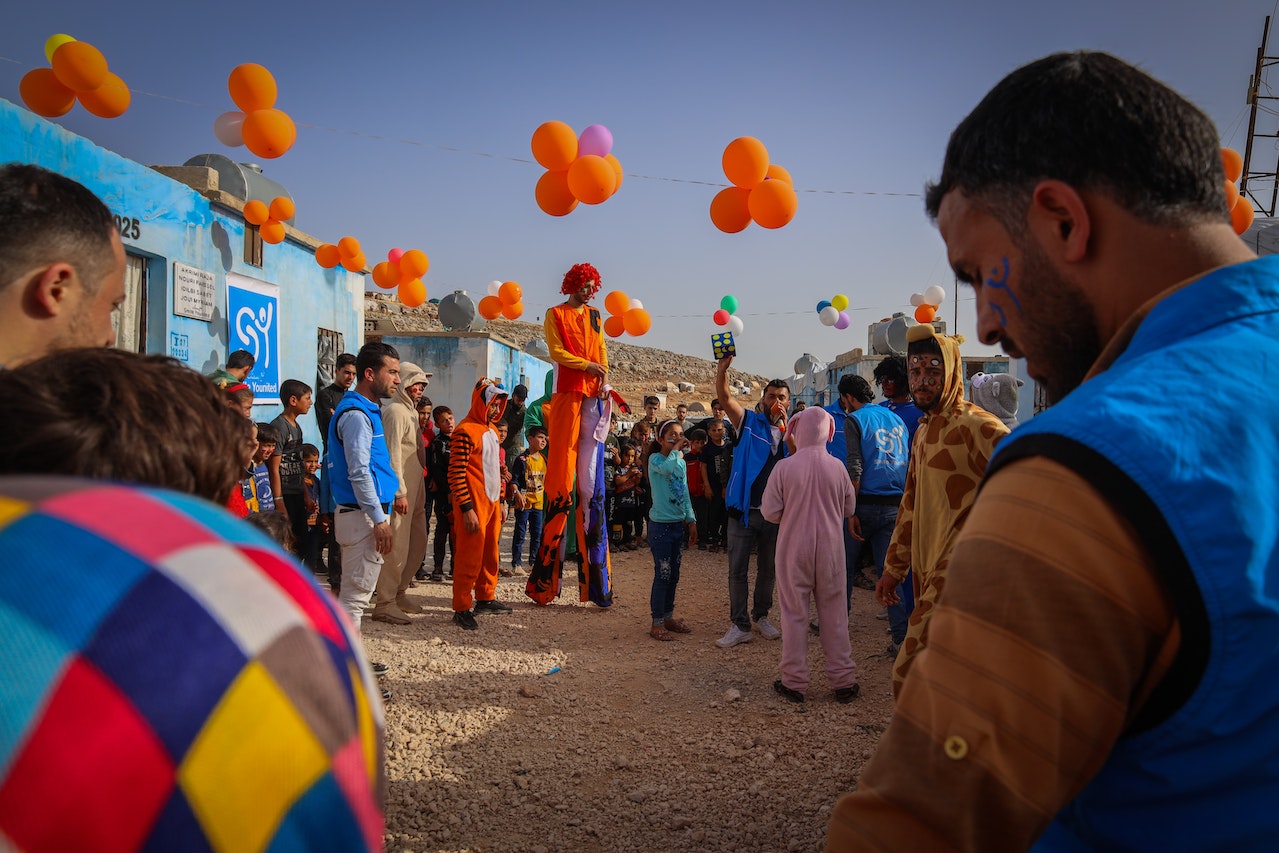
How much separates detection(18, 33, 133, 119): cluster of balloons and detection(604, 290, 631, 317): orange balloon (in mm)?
6135

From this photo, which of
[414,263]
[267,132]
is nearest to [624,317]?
[414,263]

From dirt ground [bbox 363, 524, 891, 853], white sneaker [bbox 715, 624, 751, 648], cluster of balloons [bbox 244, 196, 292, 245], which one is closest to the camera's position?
dirt ground [bbox 363, 524, 891, 853]

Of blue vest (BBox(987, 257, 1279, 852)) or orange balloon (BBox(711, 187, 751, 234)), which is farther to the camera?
orange balloon (BBox(711, 187, 751, 234))

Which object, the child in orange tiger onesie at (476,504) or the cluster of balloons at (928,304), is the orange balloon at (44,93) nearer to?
the child in orange tiger onesie at (476,504)

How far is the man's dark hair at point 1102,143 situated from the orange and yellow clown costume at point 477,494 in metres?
5.41

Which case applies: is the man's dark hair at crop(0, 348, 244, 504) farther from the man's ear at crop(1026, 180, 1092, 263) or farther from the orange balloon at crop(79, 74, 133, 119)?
the orange balloon at crop(79, 74, 133, 119)

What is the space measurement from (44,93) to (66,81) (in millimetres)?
185

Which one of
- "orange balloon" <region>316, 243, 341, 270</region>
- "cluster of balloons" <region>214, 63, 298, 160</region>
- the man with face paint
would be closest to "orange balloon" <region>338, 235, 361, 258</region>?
"orange balloon" <region>316, 243, 341, 270</region>

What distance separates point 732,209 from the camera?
22.4ft

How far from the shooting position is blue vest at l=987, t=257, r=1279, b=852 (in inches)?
27.0

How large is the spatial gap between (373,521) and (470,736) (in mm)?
1502

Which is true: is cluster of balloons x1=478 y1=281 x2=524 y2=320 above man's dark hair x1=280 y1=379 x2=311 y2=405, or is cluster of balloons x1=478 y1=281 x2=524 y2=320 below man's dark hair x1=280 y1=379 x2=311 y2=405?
above

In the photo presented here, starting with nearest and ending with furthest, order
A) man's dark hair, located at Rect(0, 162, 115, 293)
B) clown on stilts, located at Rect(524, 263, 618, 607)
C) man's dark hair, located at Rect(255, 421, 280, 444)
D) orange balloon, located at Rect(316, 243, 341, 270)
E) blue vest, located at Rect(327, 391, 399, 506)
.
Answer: man's dark hair, located at Rect(0, 162, 115, 293)
blue vest, located at Rect(327, 391, 399, 506)
man's dark hair, located at Rect(255, 421, 280, 444)
clown on stilts, located at Rect(524, 263, 618, 607)
orange balloon, located at Rect(316, 243, 341, 270)

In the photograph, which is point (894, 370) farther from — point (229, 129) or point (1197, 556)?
point (229, 129)
